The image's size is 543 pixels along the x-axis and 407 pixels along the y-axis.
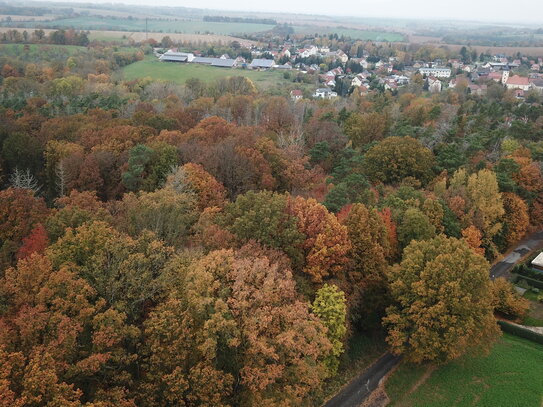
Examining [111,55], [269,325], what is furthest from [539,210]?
[111,55]

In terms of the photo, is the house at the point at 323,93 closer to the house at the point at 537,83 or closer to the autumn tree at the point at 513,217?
the house at the point at 537,83

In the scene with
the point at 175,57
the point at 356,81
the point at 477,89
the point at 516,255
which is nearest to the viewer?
the point at 516,255

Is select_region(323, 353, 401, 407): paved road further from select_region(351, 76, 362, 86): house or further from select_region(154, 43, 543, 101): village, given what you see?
select_region(351, 76, 362, 86): house

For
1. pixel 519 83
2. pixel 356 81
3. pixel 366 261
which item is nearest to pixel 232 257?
pixel 366 261

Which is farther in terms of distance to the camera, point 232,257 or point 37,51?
point 37,51

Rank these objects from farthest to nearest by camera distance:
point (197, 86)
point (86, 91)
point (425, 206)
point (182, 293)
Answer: point (197, 86)
point (86, 91)
point (425, 206)
point (182, 293)

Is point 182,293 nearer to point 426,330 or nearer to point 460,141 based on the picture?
point 426,330

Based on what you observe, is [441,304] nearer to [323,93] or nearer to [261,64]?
[323,93]
